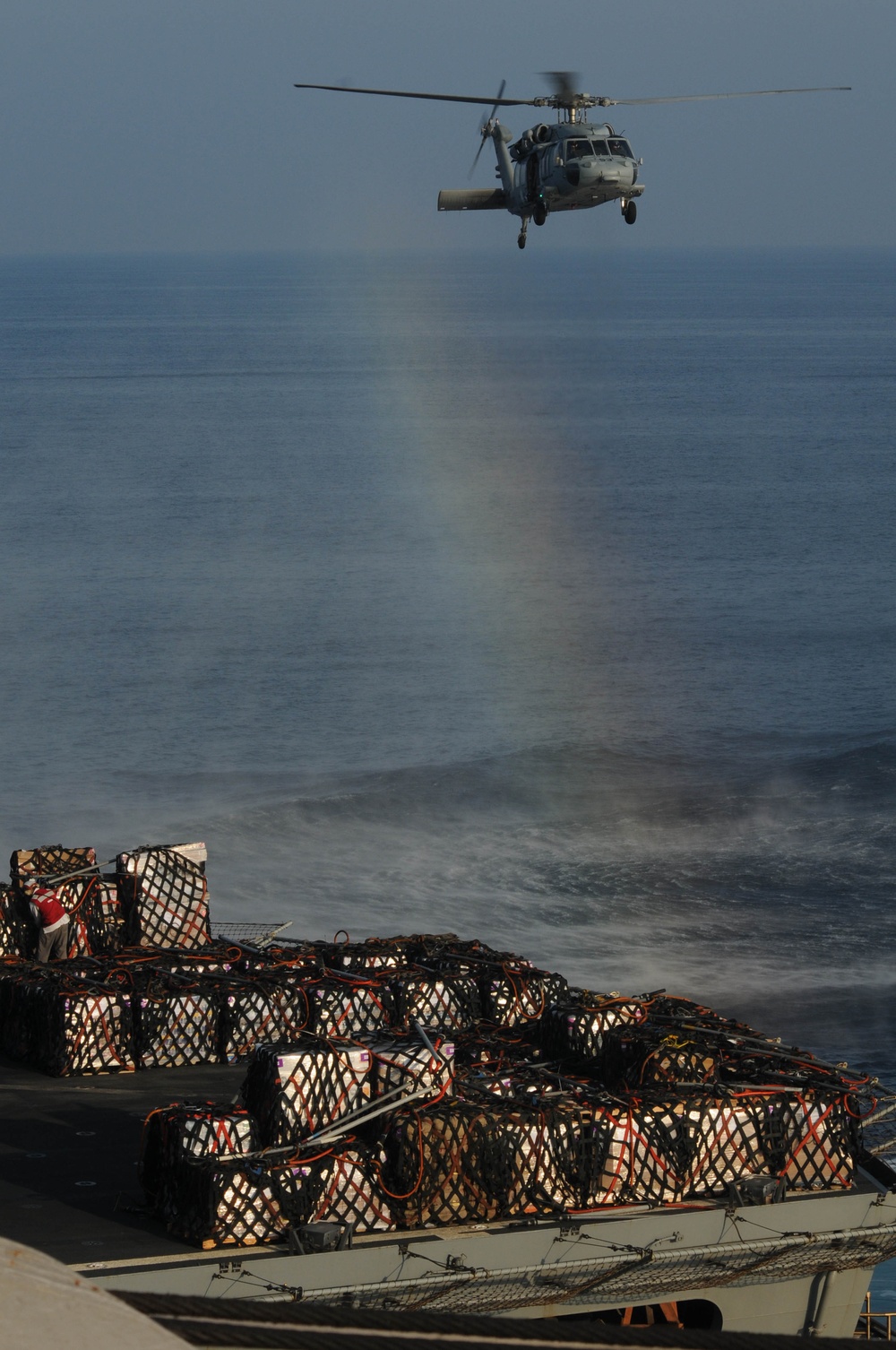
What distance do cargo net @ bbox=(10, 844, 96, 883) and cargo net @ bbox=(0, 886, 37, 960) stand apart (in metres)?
0.42

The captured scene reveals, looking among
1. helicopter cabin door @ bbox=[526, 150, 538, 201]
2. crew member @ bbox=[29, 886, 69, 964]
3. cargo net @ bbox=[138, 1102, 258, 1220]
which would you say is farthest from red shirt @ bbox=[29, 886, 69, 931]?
helicopter cabin door @ bbox=[526, 150, 538, 201]

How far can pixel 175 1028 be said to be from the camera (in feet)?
66.6

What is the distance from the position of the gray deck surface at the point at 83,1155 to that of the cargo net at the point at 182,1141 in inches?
13.0

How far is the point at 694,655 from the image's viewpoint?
95125 millimetres

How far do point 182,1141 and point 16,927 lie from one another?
9.06 m

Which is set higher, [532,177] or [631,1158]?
[532,177]

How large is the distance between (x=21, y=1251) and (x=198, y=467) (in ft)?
494

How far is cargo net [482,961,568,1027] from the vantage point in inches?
850

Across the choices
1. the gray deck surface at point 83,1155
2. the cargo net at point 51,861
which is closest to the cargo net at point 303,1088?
the gray deck surface at point 83,1155

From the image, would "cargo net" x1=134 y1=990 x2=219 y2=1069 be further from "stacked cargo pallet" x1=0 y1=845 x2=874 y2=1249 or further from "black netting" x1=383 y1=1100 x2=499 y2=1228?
"black netting" x1=383 y1=1100 x2=499 y2=1228

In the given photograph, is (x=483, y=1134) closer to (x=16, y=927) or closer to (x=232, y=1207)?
(x=232, y=1207)

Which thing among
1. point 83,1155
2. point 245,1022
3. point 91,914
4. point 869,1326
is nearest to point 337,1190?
point 83,1155

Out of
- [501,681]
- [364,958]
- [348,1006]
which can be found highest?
[501,681]

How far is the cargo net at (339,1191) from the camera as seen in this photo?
15031 mm
